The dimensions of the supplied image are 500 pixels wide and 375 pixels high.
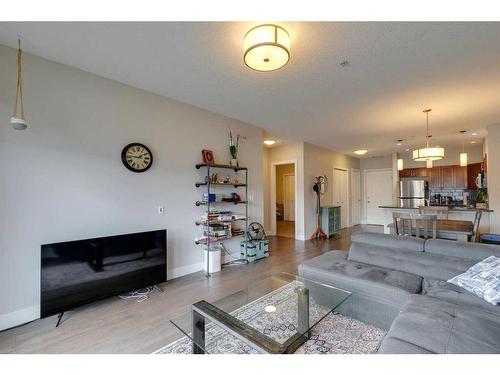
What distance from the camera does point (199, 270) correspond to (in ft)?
11.8

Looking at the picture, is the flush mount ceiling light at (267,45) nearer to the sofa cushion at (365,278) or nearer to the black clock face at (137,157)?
the black clock face at (137,157)

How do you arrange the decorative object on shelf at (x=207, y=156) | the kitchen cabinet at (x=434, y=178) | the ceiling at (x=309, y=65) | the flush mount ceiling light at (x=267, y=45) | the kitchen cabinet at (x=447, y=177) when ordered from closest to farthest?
the flush mount ceiling light at (x=267, y=45) → the ceiling at (x=309, y=65) → the decorative object on shelf at (x=207, y=156) → the kitchen cabinet at (x=447, y=177) → the kitchen cabinet at (x=434, y=178)

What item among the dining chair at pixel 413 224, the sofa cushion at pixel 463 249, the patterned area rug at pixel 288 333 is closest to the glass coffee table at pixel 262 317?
the patterned area rug at pixel 288 333

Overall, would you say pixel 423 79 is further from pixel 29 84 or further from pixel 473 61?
pixel 29 84

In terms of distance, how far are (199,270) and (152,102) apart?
2.58m

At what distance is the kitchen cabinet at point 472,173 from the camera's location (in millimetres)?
6506

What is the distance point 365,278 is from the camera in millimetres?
2117

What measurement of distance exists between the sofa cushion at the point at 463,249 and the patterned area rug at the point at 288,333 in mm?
1075

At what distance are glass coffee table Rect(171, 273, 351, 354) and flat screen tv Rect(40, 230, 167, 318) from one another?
4.08ft

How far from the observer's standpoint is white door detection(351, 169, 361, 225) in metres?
8.10

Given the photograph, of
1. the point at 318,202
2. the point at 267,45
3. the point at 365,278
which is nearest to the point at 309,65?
the point at 267,45

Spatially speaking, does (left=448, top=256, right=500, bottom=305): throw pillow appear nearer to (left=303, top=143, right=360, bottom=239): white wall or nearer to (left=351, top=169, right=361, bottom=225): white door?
(left=303, top=143, right=360, bottom=239): white wall

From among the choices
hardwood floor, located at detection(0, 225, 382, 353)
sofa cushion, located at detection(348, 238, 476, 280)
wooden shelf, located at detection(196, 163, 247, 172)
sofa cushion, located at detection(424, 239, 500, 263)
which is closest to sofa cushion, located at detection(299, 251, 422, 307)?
sofa cushion, located at detection(348, 238, 476, 280)
